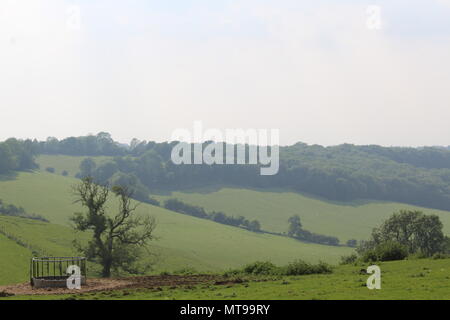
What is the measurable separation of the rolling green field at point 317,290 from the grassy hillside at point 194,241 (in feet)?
283

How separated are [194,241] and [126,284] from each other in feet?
434

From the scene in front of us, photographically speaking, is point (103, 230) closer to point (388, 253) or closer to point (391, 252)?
point (388, 253)

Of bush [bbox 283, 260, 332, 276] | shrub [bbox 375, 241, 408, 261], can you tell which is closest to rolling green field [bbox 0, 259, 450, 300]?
bush [bbox 283, 260, 332, 276]

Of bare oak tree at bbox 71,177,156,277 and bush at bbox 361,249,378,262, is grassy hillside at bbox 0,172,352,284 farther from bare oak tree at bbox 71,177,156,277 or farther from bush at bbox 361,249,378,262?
bush at bbox 361,249,378,262

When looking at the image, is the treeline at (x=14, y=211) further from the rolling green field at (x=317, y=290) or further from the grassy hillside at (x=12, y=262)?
the rolling green field at (x=317, y=290)

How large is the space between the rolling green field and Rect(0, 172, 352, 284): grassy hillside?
283 ft

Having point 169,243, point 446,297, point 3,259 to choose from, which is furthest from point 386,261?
A: point 169,243

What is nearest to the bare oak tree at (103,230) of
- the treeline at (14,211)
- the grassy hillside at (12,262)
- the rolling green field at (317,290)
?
the grassy hillside at (12,262)

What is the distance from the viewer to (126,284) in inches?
1544
